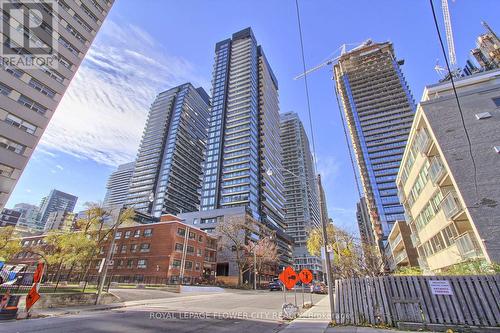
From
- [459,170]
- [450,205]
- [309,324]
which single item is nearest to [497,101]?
[459,170]

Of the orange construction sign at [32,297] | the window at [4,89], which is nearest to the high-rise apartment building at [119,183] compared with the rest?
the window at [4,89]

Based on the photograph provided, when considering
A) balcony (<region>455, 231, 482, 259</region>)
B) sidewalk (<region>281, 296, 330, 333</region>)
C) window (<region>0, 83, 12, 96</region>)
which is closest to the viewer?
sidewalk (<region>281, 296, 330, 333</region>)

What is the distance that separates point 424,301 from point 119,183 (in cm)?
20582

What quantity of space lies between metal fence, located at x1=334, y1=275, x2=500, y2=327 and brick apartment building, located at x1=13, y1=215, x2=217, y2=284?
41552mm

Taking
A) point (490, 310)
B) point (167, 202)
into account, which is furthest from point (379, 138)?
point (490, 310)

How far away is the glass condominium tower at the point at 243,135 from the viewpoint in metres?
94.7

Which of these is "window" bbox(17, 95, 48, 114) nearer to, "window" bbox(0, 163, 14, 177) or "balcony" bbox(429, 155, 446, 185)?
"window" bbox(0, 163, 14, 177)

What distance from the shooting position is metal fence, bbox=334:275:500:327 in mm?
7581

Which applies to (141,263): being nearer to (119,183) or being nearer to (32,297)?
(32,297)

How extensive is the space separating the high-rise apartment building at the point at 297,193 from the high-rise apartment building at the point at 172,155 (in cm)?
5740

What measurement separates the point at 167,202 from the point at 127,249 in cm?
6499

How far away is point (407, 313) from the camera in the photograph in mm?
8203

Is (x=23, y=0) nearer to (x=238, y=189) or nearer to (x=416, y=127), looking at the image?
(x=416, y=127)

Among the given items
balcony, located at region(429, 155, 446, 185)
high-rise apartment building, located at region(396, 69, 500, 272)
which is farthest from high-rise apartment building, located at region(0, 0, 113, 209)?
balcony, located at region(429, 155, 446, 185)
